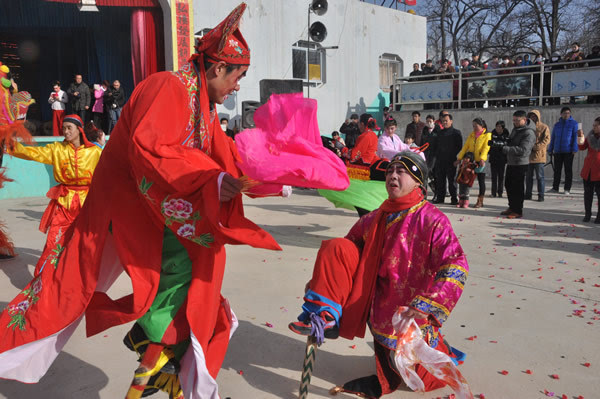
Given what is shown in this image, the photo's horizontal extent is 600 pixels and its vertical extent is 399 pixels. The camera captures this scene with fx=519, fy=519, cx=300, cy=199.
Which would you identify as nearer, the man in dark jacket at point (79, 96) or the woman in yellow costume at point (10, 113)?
the woman in yellow costume at point (10, 113)

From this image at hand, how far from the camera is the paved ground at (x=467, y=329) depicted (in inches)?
116

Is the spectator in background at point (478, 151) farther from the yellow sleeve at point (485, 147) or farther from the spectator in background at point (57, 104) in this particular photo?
the spectator in background at point (57, 104)

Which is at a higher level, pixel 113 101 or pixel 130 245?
pixel 113 101

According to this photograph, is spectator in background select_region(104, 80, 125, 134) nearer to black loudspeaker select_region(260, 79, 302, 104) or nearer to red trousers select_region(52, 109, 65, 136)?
red trousers select_region(52, 109, 65, 136)

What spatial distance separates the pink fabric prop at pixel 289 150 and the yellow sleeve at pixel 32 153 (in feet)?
10.2

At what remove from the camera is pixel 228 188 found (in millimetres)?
1662

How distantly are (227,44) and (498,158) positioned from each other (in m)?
8.95

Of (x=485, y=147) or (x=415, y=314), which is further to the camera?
(x=485, y=147)

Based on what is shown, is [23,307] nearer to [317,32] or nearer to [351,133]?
[351,133]

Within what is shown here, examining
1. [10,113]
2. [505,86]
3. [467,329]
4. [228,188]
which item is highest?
[505,86]

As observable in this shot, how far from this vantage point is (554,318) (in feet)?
12.7

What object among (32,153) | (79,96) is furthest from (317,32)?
(32,153)

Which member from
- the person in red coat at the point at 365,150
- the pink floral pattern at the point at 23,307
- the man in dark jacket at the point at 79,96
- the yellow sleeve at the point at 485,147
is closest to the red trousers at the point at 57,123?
the man in dark jacket at the point at 79,96

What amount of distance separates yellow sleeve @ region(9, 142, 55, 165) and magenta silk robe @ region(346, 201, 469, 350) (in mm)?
3093
